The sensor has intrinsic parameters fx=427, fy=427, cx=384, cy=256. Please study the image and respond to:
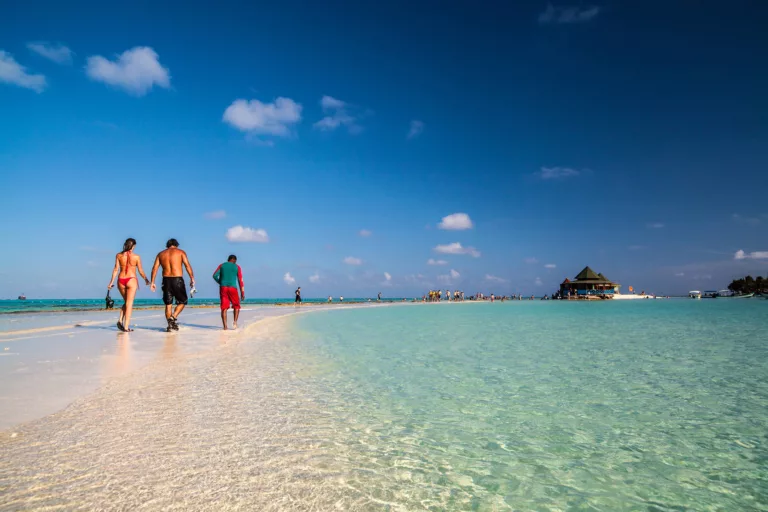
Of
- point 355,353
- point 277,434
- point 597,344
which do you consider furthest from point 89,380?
point 597,344

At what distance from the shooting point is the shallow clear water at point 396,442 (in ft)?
9.21

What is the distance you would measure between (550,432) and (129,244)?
11.5 metres

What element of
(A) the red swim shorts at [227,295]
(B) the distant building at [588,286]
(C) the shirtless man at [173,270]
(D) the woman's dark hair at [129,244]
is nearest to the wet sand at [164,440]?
(D) the woman's dark hair at [129,244]

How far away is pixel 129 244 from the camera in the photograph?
1163 cm

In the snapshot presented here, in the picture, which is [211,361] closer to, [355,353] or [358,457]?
[355,353]

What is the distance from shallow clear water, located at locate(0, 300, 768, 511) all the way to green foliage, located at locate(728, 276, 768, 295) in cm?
20752

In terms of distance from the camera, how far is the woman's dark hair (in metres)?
11.6

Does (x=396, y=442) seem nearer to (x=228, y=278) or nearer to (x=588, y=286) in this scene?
(x=228, y=278)

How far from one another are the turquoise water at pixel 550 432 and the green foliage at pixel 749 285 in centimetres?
20581

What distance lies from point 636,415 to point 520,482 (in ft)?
8.57

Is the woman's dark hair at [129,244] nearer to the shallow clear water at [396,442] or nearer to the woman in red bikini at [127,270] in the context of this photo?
the woman in red bikini at [127,270]

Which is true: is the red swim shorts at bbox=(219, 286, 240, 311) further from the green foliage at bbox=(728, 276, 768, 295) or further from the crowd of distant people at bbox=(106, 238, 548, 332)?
the green foliage at bbox=(728, 276, 768, 295)

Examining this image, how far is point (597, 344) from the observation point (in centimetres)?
1198

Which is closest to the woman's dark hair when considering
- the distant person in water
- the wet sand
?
the distant person in water
